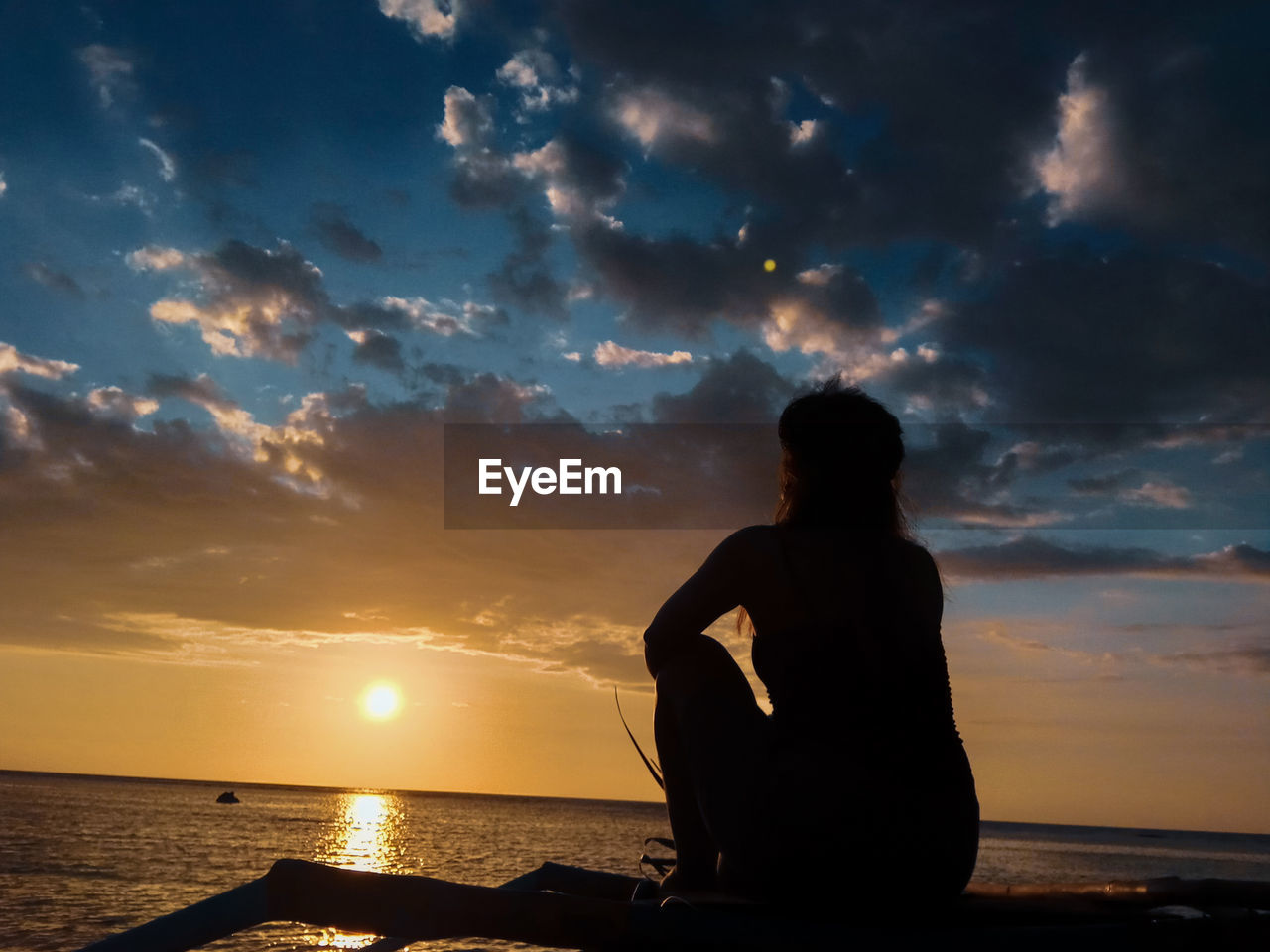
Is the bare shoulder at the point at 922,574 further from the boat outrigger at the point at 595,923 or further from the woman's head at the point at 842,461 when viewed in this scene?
the boat outrigger at the point at 595,923

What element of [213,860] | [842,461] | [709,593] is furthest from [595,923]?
[213,860]

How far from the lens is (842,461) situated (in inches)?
98.0

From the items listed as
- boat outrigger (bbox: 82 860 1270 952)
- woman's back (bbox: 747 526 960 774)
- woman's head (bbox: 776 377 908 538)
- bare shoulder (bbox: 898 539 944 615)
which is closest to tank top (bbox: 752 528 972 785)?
woman's back (bbox: 747 526 960 774)

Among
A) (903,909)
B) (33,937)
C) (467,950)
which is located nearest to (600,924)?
(903,909)

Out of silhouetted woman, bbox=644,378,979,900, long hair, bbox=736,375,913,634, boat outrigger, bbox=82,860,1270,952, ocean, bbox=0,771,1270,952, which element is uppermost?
long hair, bbox=736,375,913,634

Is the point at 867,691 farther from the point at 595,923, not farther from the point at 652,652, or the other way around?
the point at 595,923

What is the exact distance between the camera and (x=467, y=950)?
504 inches

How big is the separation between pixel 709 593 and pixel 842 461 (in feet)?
1.71

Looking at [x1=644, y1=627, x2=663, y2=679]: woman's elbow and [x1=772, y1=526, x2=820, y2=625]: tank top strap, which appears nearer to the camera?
[x1=772, y1=526, x2=820, y2=625]: tank top strap

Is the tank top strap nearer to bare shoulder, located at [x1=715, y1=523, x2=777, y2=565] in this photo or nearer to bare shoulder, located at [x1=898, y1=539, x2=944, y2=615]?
bare shoulder, located at [x1=715, y1=523, x2=777, y2=565]

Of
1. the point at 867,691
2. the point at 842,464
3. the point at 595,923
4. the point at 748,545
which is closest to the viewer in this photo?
the point at 595,923

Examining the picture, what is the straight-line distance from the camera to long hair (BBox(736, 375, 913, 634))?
2.46 metres

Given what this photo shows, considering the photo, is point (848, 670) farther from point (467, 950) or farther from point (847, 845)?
point (467, 950)

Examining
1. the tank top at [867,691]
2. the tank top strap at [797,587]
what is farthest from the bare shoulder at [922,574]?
the tank top strap at [797,587]
